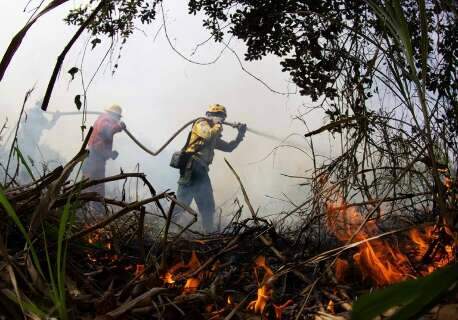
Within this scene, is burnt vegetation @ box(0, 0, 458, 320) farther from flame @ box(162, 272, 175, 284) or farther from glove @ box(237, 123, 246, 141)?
glove @ box(237, 123, 246, 141)

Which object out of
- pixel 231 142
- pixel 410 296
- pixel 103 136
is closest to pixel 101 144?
pixel 103 136

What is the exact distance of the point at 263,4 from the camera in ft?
8.92

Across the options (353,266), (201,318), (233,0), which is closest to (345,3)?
(233,0)

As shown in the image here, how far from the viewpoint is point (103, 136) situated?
24.3 ft

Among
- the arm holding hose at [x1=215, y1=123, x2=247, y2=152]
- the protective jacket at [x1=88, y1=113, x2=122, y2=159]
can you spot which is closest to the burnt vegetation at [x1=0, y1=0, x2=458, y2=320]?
the arm holding hose at [x1=215, y1=123, x2=247, y2=152]

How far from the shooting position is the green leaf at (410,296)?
0.34m

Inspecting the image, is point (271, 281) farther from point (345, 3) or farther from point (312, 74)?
point (345, 3)

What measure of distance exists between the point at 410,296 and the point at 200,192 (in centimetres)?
625

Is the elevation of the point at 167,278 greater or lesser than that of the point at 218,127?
lesser

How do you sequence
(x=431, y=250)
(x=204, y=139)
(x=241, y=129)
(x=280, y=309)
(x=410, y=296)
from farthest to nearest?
(x=241, y=129) → (x=204, y=139) → (x=431, y=250) → (x=280, y=309) → (x=410, y=296)

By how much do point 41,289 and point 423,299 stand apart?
740 millimetres

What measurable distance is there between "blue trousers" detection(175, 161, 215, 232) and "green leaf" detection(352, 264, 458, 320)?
6.03 m

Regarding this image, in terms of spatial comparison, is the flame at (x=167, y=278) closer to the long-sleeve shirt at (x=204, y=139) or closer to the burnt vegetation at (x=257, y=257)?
the burnt vegetation at (x=257, y=257)

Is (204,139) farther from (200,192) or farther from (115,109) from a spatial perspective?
(115,109)
